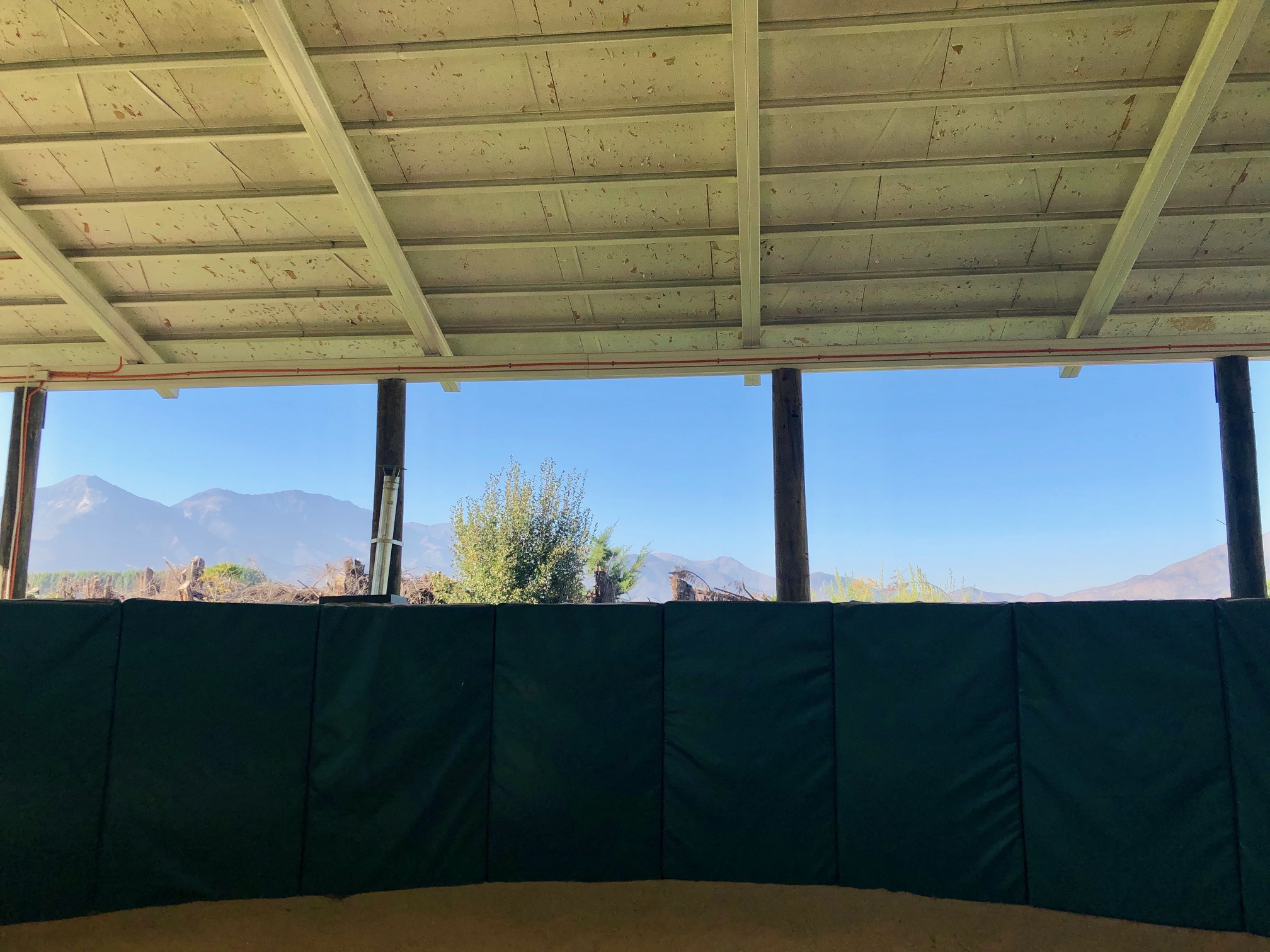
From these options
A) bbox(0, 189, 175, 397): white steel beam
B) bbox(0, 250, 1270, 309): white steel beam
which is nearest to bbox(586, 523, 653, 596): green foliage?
bbox(0, 250, 1270, 309): white steel beam

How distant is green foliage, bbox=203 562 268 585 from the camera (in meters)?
16.2

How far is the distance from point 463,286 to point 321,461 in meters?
95.1

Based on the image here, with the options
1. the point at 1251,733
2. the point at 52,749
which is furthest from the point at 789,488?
the point at 52,749

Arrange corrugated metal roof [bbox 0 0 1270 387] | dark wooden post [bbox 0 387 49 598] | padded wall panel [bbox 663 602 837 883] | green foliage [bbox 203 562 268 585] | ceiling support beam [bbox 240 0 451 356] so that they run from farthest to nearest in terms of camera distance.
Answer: green foliage [bbox 203 562 268 585], dark wooden post [bbox 0 387 49 598], corrugated metal roof [bbox 0 0 1270 387], ceiling support beam [bbox 240 0 451 356], padded wall panel [bbox 663 602 837 883]

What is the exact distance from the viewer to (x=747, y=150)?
21.6ft

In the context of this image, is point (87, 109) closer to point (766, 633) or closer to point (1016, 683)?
point (766, 633)

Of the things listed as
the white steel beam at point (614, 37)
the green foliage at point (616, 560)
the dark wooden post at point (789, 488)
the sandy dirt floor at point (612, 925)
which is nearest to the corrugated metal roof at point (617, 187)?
the white steel beam at point (614, 37)

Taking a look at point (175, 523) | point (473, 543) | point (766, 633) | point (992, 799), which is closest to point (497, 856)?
point (766, 633)

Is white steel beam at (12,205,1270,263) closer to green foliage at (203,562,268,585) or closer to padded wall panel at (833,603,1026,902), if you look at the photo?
padded wall panel at (833,603,1026,902)

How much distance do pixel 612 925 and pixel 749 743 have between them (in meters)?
1.32

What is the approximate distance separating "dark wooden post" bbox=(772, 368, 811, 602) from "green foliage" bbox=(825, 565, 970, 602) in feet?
10.9

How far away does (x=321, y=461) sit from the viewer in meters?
96.6

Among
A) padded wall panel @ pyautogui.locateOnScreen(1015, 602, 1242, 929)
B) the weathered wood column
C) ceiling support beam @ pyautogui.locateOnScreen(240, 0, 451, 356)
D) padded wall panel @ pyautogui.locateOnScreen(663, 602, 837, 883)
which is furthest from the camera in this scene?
the weathered wood column

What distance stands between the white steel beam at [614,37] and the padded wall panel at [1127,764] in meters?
4.21
